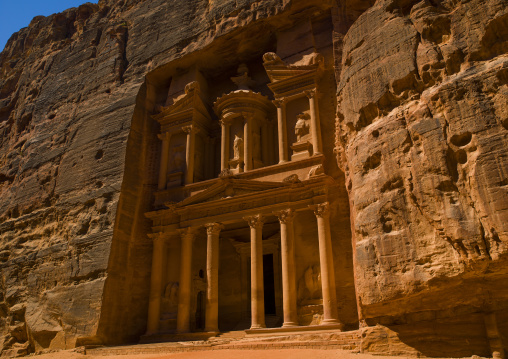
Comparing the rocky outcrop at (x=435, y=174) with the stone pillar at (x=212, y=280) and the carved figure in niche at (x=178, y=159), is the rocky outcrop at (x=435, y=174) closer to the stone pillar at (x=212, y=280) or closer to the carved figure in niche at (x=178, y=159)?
the stone pillar at (x=212, y=280)

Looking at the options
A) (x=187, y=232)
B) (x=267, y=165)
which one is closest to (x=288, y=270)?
(x=187, y=232)

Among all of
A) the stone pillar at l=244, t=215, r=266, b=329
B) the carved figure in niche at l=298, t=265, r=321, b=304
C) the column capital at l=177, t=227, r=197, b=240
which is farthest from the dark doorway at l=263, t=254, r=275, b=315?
the column capital at l=177, t=227, r=197, b=240

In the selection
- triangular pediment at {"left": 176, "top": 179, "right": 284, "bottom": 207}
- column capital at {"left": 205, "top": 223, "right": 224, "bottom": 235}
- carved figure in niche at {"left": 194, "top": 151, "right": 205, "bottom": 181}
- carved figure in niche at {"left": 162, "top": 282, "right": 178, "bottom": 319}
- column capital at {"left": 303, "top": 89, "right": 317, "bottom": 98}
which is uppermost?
column capital at {"left": 303, "top": 89, "right": 317, "bottom": 98}

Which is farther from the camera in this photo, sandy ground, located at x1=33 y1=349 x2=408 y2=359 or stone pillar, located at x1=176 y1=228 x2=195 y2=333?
A: stone pillar, located at x1=176 y1=228 x2=195 y2=333

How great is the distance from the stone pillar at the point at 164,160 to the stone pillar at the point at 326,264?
6680 millimetres

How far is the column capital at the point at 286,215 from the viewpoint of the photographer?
552 inches

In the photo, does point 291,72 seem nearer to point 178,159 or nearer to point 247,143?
point 247,143

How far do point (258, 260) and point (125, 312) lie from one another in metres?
5.18

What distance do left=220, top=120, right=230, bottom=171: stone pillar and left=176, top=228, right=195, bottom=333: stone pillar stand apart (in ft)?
9.68

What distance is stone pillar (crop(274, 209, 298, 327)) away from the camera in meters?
12.8

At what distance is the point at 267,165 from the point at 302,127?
2181 mm

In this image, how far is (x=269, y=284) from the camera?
16.6 meters

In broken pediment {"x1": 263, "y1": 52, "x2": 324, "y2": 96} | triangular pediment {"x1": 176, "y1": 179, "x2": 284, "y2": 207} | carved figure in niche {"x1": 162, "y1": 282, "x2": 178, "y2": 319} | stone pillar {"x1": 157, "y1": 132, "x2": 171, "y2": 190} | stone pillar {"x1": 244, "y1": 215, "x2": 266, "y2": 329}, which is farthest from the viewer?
stone pillar {"x1": 157, "y1": 132, "x2": 171, "y2": 190}

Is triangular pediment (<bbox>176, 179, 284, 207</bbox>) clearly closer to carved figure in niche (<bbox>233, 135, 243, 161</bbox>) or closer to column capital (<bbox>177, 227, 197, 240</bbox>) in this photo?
column capital (<bbox>177, 227, 197, 240</bbox>)
